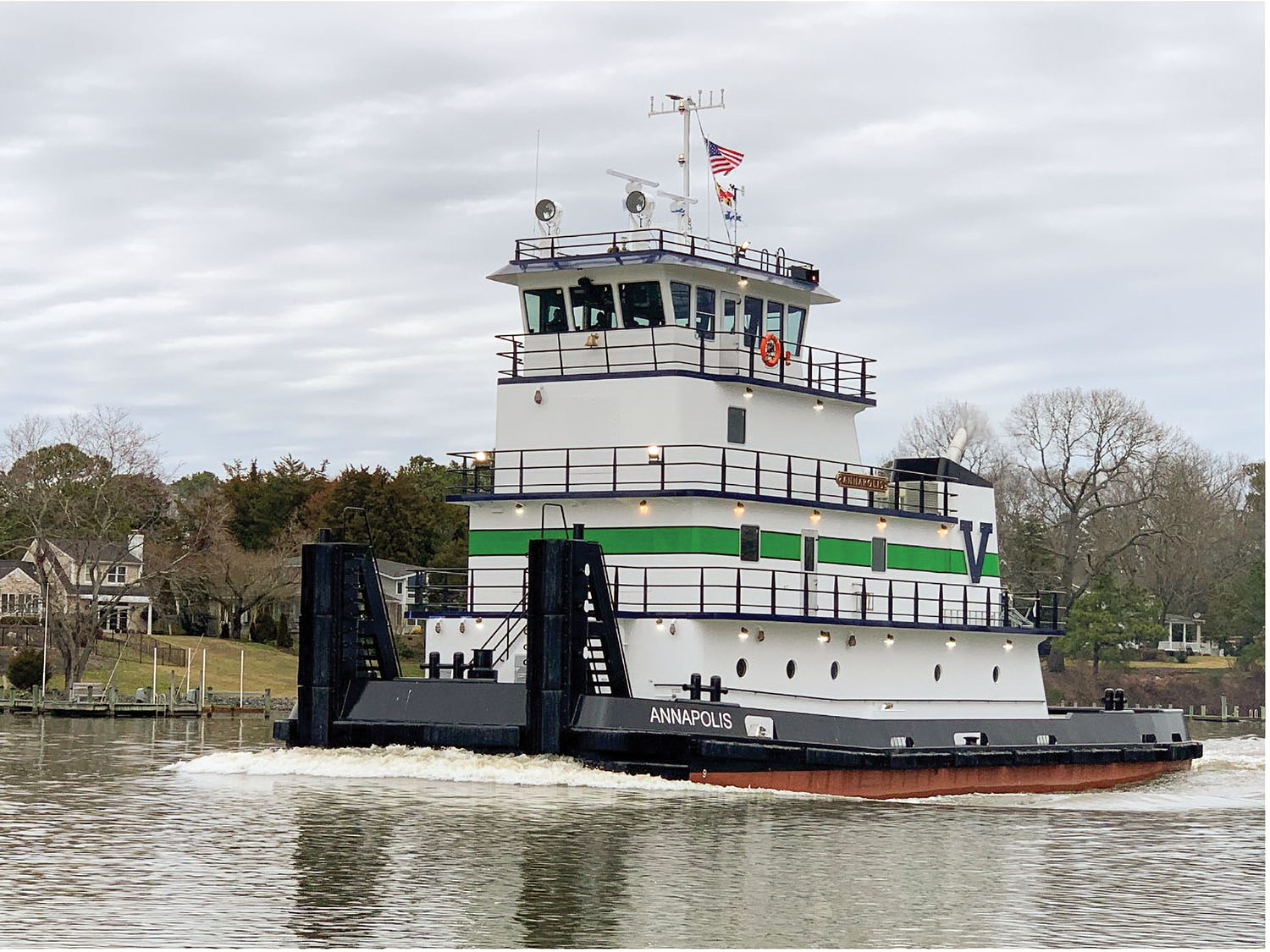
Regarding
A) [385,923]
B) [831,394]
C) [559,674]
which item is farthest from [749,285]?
[385,923]

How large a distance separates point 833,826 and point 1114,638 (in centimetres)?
4815

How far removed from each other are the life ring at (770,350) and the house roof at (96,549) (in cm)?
3373

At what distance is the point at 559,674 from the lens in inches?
1033

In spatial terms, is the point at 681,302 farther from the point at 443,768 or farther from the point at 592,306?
the point at 443,768

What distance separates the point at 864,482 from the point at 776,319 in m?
3.25

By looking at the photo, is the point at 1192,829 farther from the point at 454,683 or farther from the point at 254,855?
the point at 254,855

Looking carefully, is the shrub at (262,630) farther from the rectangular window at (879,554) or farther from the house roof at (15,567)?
the rectangular window at (879,554)

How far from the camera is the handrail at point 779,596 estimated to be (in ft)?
93.9

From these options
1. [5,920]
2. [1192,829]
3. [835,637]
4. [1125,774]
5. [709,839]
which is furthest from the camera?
[1125,774]

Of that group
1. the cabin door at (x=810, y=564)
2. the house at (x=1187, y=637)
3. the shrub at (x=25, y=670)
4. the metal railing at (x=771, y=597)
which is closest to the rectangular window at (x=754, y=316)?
the cabin door at (x=810, y=564)

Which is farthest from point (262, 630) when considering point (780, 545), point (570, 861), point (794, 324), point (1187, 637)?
point (570, 861)

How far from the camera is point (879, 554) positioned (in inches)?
1240

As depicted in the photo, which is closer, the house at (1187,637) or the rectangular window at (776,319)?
the rectangular window at (776,319)

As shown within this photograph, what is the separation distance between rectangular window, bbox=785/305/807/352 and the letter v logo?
448 centimetres
